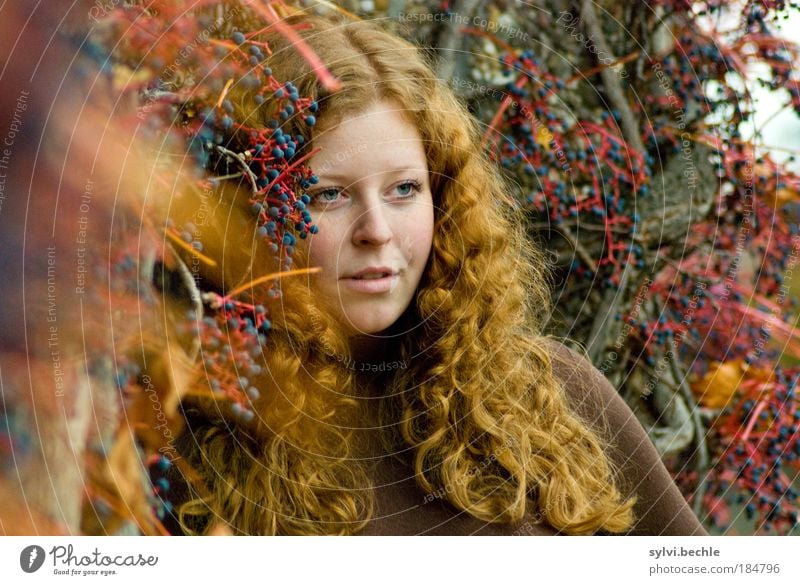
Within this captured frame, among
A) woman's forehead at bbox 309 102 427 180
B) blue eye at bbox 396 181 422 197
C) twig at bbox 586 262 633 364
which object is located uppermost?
woman's forehead at bbox 309 102 427 180

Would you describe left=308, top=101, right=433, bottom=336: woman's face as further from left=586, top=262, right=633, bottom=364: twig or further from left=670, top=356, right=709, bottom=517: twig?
left=670, top=356, right=709, bottom=517: twig

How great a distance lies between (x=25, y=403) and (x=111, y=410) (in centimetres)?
8

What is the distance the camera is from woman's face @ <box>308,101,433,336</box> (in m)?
0.75

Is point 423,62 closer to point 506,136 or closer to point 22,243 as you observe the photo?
point 506,136

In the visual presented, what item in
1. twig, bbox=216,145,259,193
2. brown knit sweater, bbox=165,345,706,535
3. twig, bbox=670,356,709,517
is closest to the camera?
twig, bbox=216,145,259,193

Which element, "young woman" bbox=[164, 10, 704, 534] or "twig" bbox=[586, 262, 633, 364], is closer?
"young woman" bbox=[164, 10, 704, 534]

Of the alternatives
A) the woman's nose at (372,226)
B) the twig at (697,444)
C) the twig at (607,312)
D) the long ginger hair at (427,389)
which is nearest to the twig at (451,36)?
the long ginger hair at (427,389)

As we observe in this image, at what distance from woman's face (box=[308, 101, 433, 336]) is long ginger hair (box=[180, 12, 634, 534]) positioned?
0.01m

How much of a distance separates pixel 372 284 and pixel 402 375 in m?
0.10

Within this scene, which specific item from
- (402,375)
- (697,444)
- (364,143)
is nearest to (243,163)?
(364,143)

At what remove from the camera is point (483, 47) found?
89 centimetres

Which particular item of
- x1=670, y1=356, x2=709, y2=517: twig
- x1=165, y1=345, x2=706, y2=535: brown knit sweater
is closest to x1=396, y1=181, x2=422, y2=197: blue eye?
x1=165, y1=345, x2=706, y2=535: brown knit sweater

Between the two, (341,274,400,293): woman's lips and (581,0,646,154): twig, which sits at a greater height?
(581,0,646,154): twig

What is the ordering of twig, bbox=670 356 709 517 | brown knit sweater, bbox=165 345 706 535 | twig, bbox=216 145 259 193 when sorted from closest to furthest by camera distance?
1. twig, bbox=216 145 259 193
2. brown knit sweater, bbox=165 345 706 535
3. twig, bbox=670 356 709 517
